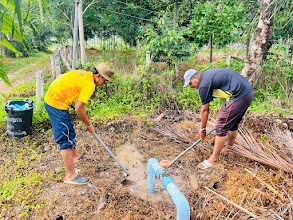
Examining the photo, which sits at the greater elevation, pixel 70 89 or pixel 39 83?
pixel 70 89

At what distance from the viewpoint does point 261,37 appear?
526cm

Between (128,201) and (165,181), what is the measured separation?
69 centimetres

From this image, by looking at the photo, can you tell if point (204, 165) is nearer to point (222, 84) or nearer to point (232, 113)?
point (232, 113)

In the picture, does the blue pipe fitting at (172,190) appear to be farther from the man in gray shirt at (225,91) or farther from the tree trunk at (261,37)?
the tree trunk at (261,37)

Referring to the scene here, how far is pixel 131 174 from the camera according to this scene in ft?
12.0

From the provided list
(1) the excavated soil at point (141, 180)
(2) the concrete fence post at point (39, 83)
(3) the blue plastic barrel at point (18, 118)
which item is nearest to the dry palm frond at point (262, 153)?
(1) the excavated soil at point (141, 180)

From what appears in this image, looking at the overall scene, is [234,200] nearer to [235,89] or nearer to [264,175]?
[264,175]

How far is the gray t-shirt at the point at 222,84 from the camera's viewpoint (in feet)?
10.7

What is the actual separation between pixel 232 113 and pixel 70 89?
7.11 feet

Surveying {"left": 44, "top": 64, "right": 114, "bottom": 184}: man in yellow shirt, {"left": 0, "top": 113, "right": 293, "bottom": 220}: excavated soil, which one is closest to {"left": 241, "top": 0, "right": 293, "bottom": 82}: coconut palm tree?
{"left": 0, "top": 113, "right": 293, "bottom": 220}: excavated soil

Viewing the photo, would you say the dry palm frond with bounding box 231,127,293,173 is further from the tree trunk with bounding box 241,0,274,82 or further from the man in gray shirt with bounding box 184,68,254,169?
the tree trunk with bounding box 241,0,274,82

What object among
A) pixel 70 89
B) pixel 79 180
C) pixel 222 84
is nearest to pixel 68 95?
pixel 70 89

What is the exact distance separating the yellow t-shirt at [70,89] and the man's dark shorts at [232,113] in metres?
1.83

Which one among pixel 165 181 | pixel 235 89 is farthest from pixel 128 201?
pixel 235 89
